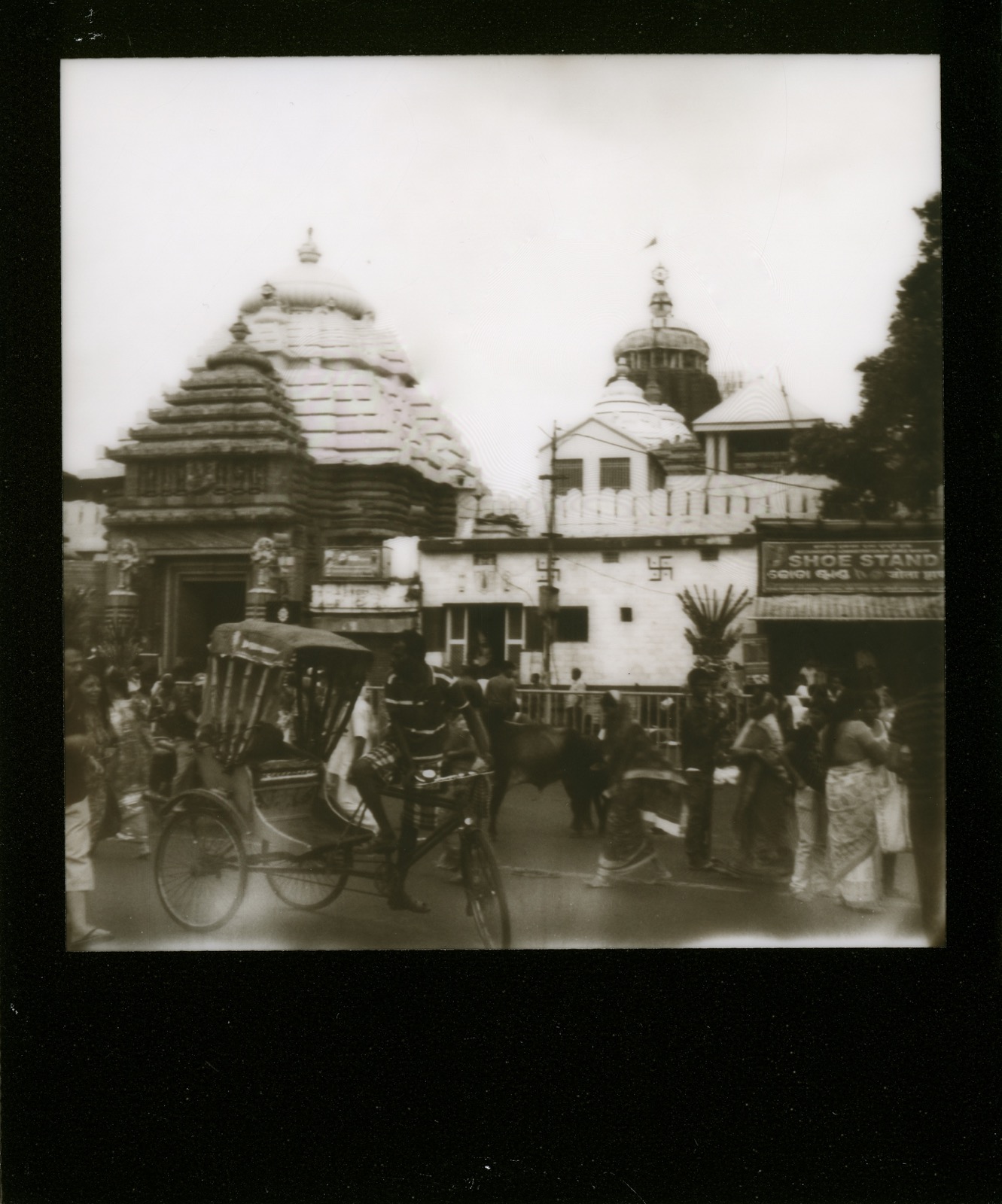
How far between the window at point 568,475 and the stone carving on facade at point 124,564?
81.0 inches

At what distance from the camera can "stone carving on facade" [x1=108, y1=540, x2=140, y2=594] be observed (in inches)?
193

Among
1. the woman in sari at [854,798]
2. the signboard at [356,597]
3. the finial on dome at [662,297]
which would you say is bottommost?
the woman in sari at [854,798]

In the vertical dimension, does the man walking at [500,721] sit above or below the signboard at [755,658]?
below

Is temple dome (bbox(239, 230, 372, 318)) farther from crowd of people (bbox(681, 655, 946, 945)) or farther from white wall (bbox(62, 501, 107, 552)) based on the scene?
crowd of people (bbox(681, 655, 946, 945))

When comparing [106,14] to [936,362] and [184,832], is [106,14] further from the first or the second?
[936,362]

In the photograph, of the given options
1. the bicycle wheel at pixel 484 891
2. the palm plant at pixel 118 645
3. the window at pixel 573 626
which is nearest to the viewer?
the bicycle wheel at pixel 484 891

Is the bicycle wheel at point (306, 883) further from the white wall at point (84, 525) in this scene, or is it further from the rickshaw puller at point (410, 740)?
the white wall at point (84, 525)

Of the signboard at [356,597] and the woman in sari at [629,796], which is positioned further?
the signboard at [356,597]

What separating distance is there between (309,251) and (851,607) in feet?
10.00

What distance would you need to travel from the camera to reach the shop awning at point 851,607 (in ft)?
15.9

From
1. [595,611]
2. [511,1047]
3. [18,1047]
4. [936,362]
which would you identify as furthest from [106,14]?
[511,1047]

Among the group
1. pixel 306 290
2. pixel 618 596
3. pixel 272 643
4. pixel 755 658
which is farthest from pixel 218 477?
pixel 755 658

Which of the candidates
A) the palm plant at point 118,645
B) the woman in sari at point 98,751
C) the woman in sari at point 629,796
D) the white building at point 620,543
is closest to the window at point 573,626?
the white building at point 620,543

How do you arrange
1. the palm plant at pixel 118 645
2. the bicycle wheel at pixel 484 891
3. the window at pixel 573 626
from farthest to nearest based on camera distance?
the window at pixel 573 626
the palm plant at pixel 118 645
the bicycle wheel at pixel 484 891
